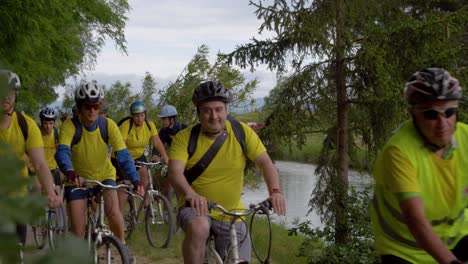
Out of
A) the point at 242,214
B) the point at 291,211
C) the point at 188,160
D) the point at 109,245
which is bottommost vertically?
the point at 291,211

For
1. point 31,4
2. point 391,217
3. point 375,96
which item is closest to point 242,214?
point 391,217

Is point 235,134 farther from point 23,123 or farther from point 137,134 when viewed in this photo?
point 137,134

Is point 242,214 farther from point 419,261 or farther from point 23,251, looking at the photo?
point 23,251

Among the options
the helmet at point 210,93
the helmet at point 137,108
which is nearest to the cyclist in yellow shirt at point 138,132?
the helmet at point 137,108

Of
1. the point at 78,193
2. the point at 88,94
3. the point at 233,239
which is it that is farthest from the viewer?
the point at 78,193

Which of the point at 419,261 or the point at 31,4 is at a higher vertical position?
the point at 31,4

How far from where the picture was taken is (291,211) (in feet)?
82.2

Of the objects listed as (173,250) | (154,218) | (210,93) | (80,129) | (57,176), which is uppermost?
(210,93)

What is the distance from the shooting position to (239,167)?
499 centimetres

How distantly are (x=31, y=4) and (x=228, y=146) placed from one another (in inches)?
277

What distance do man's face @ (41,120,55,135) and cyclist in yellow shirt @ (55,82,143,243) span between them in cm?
406

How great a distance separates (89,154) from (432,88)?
440 centimetres

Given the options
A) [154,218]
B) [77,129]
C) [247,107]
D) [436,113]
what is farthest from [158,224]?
[247,107]

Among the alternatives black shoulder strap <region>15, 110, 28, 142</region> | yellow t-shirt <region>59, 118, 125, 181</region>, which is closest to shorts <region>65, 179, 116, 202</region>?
yellow t-shirt <region>59, 118, 125, 181</region>
